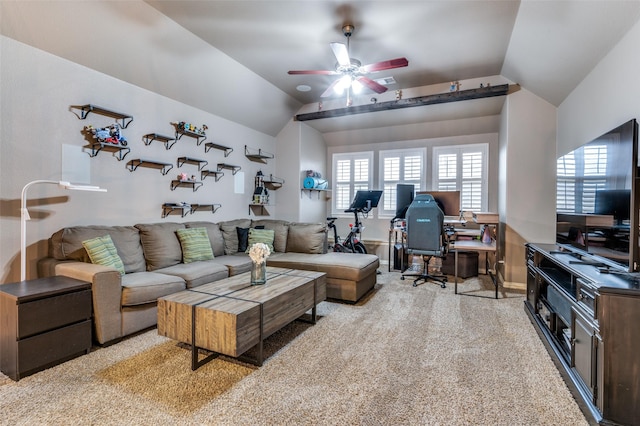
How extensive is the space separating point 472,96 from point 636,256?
3.44 m

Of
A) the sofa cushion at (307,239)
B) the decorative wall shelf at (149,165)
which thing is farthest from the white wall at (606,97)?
the decorative wall shelf at (149,165)

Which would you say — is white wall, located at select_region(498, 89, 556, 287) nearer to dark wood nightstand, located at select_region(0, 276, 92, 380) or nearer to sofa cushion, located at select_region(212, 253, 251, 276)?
sofa cushion, located at select_region(212, 253, 251, 276)

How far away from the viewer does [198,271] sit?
341 cm

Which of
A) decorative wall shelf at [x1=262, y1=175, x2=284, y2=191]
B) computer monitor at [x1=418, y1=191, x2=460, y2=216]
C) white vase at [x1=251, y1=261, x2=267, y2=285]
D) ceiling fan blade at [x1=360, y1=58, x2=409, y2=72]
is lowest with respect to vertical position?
white vase at [x1=251, y1=261, x2=267, y2=285]

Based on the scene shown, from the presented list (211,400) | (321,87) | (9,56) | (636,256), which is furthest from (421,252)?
(9,56)

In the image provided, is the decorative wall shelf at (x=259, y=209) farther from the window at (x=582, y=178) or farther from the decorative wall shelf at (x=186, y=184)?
the window at (x=582, y=178)

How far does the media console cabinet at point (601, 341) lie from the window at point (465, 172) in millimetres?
3768

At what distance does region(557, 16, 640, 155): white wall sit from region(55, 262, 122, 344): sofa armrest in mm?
4326

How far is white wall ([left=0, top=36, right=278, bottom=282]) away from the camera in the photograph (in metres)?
2.75

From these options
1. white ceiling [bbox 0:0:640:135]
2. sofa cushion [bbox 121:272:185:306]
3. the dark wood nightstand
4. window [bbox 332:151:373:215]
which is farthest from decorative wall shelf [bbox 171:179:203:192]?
window [bbox 332:151:373:215]

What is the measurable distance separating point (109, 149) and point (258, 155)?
2583mm

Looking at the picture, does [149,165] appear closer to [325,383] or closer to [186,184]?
[186,184]

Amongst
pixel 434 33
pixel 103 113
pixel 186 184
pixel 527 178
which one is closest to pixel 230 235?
pixel 186 184

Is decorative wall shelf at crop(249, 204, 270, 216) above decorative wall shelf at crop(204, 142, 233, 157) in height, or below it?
below
